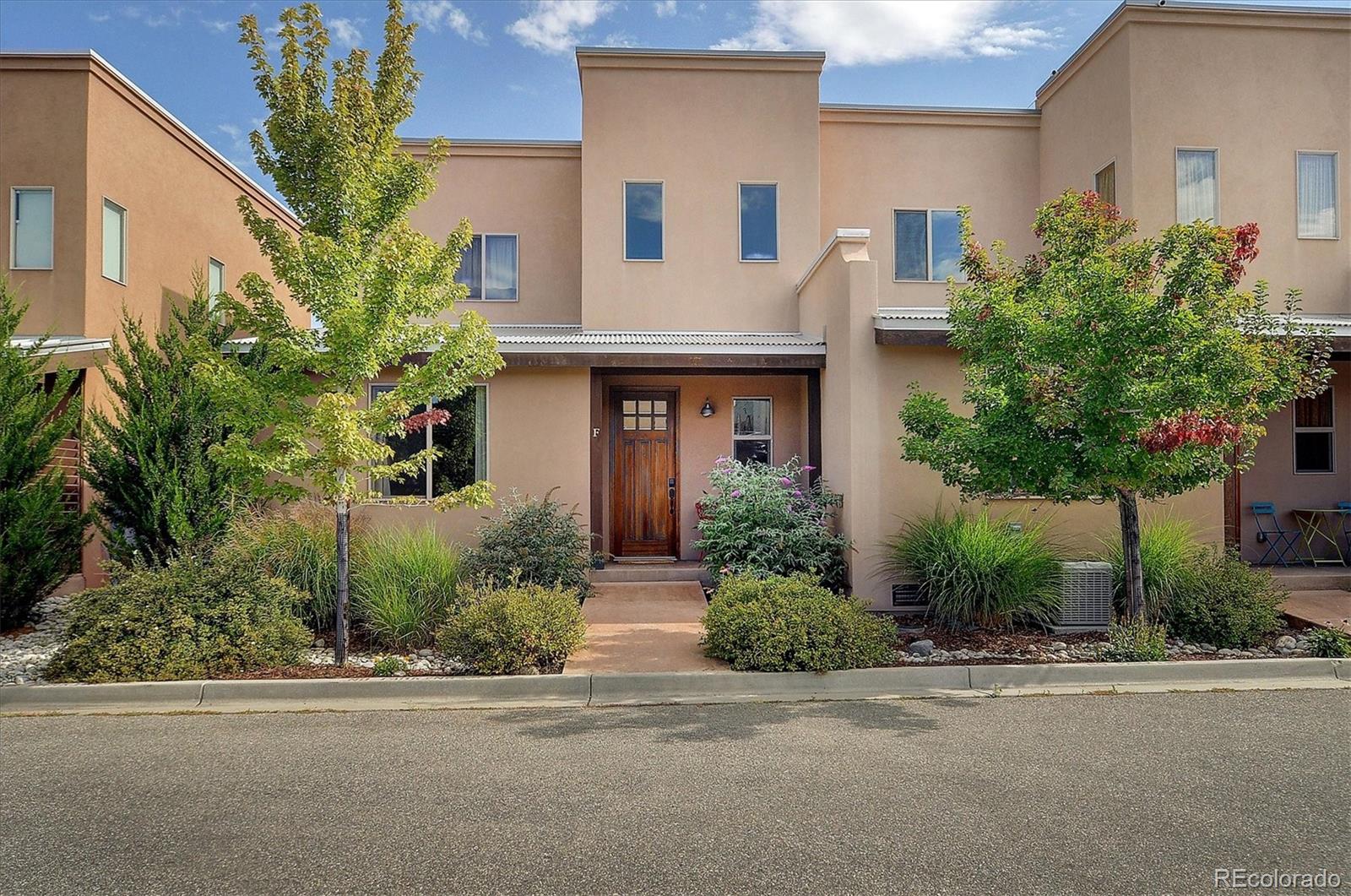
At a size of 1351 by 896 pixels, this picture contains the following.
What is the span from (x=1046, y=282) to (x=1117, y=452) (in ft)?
5.58

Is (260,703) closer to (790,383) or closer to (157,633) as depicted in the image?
(157,633)

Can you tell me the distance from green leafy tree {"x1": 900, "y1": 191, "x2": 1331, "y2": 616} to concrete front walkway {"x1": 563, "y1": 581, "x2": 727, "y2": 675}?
9.90 ft

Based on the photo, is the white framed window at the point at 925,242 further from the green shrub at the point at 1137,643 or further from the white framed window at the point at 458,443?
the green shrub at the point at 1137,643

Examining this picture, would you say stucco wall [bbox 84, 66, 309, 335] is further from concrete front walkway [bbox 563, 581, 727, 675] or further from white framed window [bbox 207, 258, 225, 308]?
concrete front walkway [bbox 563, 581, 727, 675]

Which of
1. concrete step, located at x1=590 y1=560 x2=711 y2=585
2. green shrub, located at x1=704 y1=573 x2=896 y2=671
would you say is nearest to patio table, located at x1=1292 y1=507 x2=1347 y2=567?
green shrub, located at x1=704 y1=573 x2=896 y2=671

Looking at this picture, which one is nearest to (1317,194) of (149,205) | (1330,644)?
(1330,644)

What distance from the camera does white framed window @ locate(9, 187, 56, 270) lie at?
11.7m

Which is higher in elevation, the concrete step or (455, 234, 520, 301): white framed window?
(455, 234, 520, 301): white framed window

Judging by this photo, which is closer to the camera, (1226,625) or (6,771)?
(6,771)

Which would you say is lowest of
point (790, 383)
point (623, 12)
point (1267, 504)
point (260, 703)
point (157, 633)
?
point (260, 703)

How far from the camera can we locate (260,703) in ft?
21.2

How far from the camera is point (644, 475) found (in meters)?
12.6

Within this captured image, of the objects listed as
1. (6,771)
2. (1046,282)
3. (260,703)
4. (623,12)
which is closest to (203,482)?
(260,703)

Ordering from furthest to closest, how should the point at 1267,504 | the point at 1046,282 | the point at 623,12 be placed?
the point at 623,12, the point at 1267,504, the point at 1046,282
